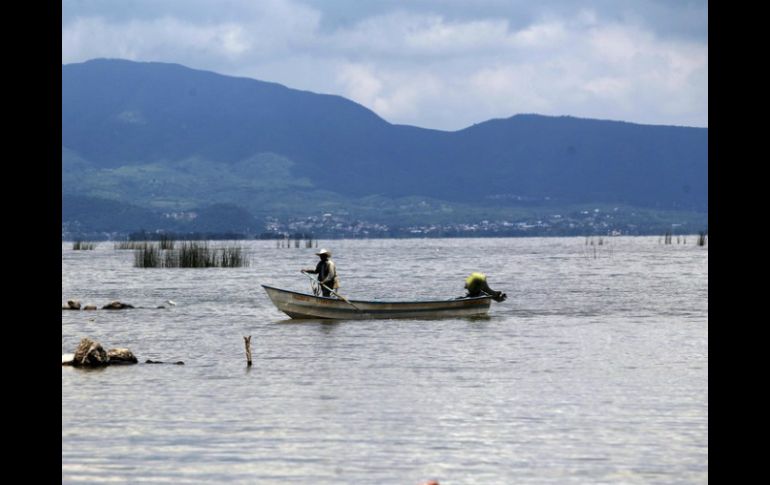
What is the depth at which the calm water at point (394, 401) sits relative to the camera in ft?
40.9

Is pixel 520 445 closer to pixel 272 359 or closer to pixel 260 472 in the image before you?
pixel 260 472

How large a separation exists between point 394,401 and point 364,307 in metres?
15.6

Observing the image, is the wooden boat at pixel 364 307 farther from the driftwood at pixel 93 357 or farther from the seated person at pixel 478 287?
the driftwood at pixel 93 357

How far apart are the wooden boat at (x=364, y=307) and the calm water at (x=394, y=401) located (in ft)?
1.44

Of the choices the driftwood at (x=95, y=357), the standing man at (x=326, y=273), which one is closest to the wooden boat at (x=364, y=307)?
the standing man at (x=326, y=273)

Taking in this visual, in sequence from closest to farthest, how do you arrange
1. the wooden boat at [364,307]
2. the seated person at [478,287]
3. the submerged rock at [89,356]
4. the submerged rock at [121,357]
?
the submerged rock at [89,356], the submerged rock at [121,357], the wooden boat at [364,307], the seated person at [478,287]

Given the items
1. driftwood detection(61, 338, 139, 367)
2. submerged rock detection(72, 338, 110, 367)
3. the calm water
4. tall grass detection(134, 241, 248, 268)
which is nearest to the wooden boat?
the calm water

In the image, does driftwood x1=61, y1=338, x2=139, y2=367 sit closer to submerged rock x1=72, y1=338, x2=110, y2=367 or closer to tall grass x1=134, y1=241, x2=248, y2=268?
submerged rock x1=72, y1=338, x2=110, y2=367

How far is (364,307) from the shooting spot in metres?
33.1

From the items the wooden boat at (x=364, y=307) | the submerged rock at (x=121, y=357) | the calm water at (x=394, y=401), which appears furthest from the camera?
the wooden boat at (x=364, y=307)

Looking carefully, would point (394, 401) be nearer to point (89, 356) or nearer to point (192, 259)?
point (89, 356)

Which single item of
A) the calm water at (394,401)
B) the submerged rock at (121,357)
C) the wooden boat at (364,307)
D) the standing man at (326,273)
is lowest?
the calm water at (394,401)
